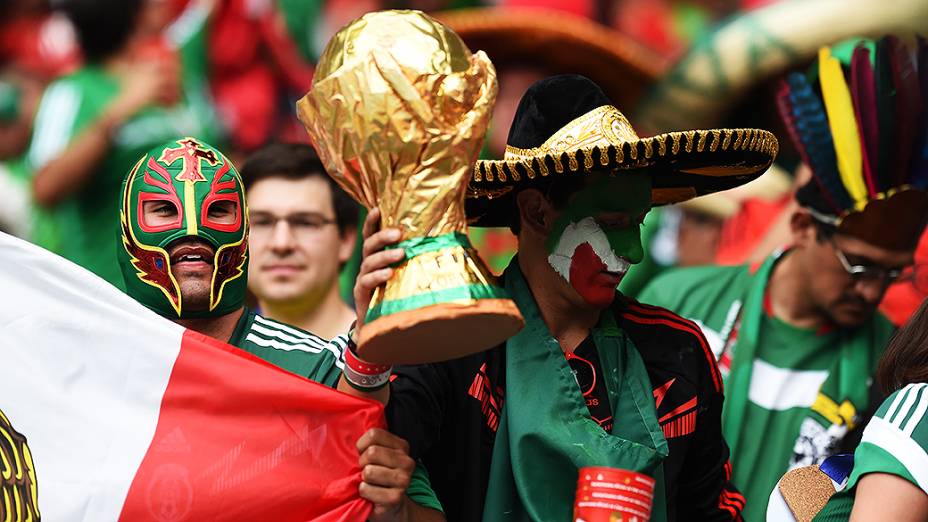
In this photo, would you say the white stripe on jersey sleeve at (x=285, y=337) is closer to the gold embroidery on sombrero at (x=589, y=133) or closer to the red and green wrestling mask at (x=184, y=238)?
the red and green wrestling mask at (x=184, y=238)

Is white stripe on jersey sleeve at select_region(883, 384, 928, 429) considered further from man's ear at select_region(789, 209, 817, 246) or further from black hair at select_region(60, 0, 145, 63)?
black hair at select_region(60, 0, 145, 63)

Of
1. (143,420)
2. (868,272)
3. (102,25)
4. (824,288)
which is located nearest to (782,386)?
(824,288)

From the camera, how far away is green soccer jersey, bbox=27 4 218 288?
25.0 feet

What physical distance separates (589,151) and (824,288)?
2262 mm

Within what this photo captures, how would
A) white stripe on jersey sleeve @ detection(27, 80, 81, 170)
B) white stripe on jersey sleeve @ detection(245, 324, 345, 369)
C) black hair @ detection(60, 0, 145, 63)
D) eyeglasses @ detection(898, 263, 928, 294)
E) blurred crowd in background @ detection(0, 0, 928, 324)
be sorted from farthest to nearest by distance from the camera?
black hair @ detection(60, 0, 145, 63) < white stripe on jersey sleeve @ detection(27, 80, 81, 170) < blurred crowd in background @ detection(0, 0, 928, 324) < eyeglasses @ detection(898, 263, 928, 294) < white stripe on jersey sleeve @ detection(245, 324, 345, 369)

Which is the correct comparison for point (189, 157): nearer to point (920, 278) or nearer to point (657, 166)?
point (657, 166)

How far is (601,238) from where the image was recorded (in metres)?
4.15

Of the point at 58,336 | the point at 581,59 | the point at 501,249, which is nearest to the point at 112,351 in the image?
the point at 58,336

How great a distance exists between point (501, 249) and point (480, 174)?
3447mm

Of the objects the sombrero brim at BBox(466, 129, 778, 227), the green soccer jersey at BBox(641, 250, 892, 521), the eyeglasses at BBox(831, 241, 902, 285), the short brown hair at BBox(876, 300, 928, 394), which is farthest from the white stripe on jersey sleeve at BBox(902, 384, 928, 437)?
the eyeglasses at BBox(831, 241, 902, 285)

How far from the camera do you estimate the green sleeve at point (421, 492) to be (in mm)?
4000

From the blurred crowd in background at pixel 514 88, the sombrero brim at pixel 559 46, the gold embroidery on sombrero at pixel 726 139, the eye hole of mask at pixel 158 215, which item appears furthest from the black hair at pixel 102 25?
the gold embroidery on sombrero at pixel 726 139

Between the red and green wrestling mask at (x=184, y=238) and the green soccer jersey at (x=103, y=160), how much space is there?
9.25 feet

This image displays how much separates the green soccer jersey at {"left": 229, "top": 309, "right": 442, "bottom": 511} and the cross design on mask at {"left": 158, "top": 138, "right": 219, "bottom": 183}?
39 centimetres
